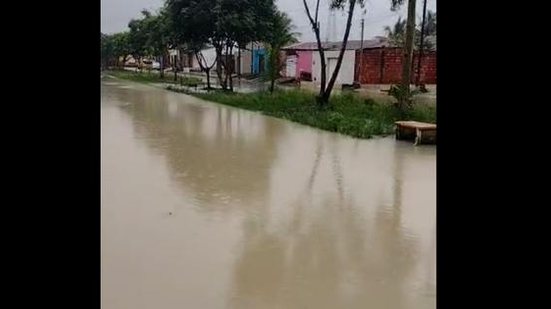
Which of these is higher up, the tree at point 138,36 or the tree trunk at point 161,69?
the tree at point 138,36

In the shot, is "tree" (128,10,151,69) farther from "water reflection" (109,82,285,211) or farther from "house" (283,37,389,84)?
"water reflection" (109,82,285,211)

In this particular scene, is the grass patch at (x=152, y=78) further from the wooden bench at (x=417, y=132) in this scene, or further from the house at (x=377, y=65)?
the wooden bench at (x=417, y=132)

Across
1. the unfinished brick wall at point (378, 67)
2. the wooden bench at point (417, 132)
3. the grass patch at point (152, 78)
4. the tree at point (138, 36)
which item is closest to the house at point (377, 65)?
the unfinished brick wall at point (378, 67)

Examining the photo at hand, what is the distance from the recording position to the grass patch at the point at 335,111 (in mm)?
6913

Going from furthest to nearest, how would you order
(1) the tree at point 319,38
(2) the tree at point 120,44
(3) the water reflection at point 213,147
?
(2) the tree at point 120,44 < (1) the tree at point 319,38 < (3) the water reflection at point 213,147

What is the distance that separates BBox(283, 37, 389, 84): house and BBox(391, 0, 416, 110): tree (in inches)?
92.3

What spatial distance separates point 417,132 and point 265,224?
10.7 ft

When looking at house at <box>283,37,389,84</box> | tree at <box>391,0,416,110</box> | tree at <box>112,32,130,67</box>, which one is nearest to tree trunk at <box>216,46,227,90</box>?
house at <box>283,37,389,84</box>

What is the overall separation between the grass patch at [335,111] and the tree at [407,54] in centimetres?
15

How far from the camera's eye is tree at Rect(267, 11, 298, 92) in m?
11.0
